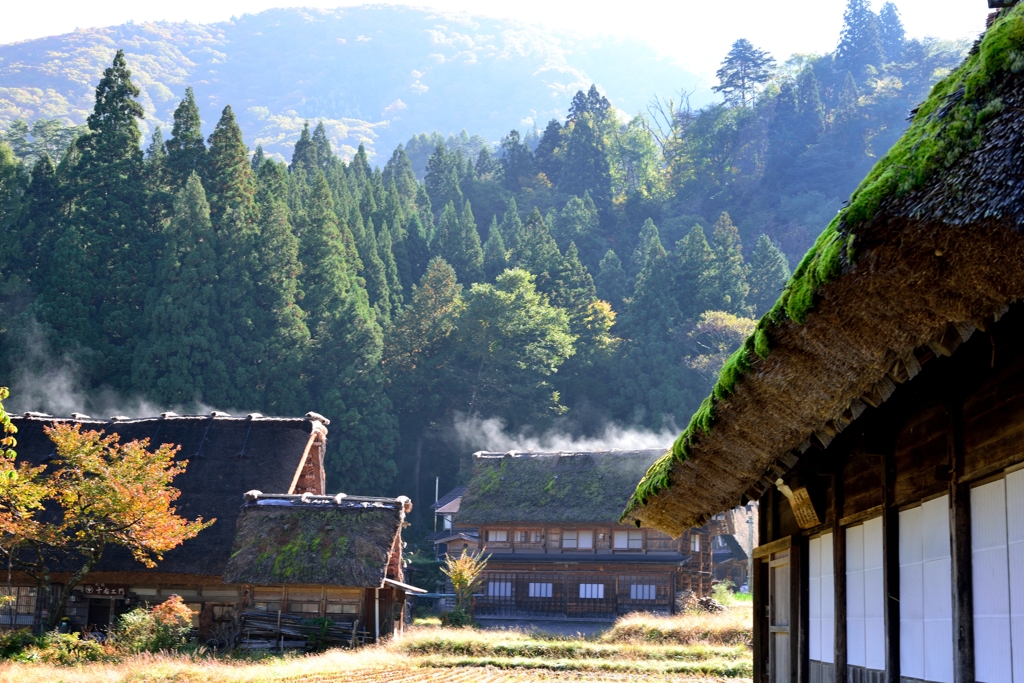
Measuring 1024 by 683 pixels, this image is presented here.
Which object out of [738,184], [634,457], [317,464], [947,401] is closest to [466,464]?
[634,457]

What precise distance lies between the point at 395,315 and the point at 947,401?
6042 centimetres

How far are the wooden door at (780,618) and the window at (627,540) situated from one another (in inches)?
1135

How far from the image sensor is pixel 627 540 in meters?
39.5

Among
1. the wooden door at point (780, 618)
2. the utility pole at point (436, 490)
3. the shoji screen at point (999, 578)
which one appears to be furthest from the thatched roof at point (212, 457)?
the shoji screen at point (999, 578)

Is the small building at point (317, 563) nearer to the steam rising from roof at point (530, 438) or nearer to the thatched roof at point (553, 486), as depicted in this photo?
the thatched roof at point (553, 486)

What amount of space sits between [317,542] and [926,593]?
23.7 meters

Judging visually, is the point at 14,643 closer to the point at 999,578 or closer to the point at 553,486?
the point at 553,486

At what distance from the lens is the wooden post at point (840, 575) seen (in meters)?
7.77

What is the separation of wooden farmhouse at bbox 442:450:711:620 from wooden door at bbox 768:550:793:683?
28200mm

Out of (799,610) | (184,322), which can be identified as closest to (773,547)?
(799,610)

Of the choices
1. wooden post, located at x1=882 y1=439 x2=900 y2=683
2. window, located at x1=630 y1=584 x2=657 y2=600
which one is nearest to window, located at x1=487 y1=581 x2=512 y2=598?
window, located at x1=630 y1=584 x2=657 y2=600

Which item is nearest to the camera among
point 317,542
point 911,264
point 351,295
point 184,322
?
point 911,264

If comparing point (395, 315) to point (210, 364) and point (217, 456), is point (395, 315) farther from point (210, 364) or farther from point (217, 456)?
point (217, 456)

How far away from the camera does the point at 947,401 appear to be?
18.9 ft
